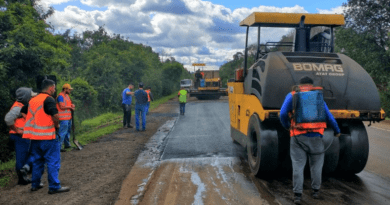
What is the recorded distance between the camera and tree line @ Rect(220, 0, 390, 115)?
2166 cm

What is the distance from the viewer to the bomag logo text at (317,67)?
580cm

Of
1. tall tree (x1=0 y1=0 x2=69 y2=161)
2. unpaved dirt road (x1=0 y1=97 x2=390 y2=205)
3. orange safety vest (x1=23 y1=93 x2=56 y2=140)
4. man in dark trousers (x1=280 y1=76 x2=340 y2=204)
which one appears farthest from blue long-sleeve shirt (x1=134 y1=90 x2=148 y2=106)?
man in dark trousers (x1=280 y1=76 x2=340 y2=204)

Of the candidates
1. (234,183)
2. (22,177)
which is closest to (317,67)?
(234,183)

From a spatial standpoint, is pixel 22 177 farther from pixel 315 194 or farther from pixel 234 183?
pixel 315 194

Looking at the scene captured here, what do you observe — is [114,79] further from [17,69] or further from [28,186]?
[28,186]

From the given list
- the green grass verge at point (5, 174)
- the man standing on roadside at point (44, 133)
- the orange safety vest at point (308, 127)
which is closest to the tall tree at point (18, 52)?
the green grass verge at point (5, 174)

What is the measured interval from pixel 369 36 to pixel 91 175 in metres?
20.5

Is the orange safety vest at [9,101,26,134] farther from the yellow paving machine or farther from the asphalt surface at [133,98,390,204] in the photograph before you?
the yellow paving machine

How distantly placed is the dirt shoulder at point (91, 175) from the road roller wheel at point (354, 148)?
12.0ft

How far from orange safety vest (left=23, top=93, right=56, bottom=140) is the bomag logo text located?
13.0 feet

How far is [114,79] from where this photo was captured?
29.0 meters

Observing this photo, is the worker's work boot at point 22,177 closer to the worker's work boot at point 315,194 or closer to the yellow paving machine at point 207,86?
the worker's work boot at point 315,194

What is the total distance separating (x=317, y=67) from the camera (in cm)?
583

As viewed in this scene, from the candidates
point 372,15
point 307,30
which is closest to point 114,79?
point 372,15
